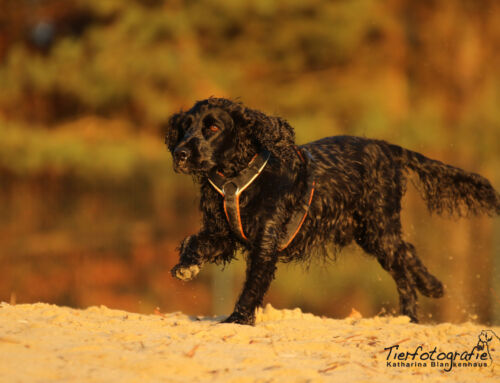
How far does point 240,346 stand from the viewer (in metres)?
4.04

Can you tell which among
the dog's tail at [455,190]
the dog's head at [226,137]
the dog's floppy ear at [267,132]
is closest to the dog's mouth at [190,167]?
the dog's head at [226,137]

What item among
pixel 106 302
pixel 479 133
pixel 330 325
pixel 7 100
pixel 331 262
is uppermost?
pixel 7 100

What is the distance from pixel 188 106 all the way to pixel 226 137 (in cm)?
975

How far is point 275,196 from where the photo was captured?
5305 mm

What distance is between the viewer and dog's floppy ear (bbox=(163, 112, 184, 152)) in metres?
5.56

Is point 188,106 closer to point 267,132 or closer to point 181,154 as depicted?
point 267,132

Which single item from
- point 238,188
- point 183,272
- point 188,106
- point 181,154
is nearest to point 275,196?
point 238,188

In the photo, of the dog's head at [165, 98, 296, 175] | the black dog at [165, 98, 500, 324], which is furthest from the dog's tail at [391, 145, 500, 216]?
the dog's head at [165, 98, 296, 175]

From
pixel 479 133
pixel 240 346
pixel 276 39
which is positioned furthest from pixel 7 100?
pixel 240 346

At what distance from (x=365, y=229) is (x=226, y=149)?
1.81 meters

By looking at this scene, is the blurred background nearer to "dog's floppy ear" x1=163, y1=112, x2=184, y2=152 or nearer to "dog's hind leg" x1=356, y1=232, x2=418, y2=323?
"dog's hind leg" x1=356, y1=232, x2=418, y2=323

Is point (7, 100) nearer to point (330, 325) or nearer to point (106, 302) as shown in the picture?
point (106, 302)

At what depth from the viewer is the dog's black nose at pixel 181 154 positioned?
199 inches

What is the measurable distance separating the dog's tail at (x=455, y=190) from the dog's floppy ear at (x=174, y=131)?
251 centimetres
